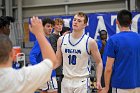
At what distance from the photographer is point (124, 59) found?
3416 mm

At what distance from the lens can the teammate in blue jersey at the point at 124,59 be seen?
11.1 feet

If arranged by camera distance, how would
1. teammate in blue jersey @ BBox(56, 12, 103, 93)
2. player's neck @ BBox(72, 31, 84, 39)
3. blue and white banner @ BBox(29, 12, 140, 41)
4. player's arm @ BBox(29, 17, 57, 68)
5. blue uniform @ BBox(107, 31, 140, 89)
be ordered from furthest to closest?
blue and white banner @ BBox(29, 12, 140, 41), player's neck @ BBox(72, 31, 84, 39), teammate in blue jersey @ BBox(56, 12, 103, 93), blue uniform @ BBox(107, 31, 140, 89), player's arm @ BBox(29, 17, 57, 68)

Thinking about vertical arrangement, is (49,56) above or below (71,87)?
above

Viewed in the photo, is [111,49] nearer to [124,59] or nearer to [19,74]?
[124,59]

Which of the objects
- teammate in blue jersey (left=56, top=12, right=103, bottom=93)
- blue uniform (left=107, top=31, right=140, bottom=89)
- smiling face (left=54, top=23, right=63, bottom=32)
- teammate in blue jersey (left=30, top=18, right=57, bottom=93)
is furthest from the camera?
smiling face (left=54, top=23, right=63, bottom=32)

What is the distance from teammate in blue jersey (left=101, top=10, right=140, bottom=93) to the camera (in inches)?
134

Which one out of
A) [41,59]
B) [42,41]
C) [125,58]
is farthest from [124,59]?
[42,41]

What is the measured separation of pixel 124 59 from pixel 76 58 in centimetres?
76

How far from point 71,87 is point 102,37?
10.6 ft

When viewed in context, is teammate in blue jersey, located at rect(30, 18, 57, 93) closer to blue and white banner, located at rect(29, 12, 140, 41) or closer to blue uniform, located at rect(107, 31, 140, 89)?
blue uniform, located at rect(107, 31, 140, 89)

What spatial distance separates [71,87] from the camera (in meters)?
3.83

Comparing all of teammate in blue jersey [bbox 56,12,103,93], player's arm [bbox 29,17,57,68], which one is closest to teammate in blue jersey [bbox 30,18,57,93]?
teammate in blue jersey [bbox 56,12,103,93]

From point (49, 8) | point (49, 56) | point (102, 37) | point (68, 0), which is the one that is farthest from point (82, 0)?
point (49, 56)

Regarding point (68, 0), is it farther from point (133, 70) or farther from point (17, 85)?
point (17, 85)
